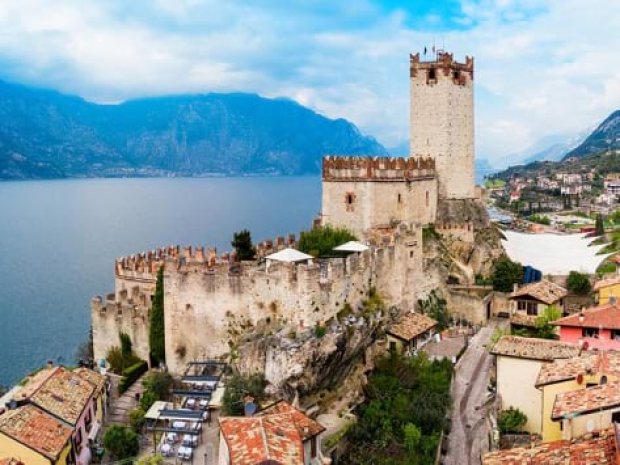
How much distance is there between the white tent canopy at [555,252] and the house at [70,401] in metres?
27.3

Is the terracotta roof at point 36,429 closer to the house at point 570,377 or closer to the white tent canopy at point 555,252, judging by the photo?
the house at point 570,377

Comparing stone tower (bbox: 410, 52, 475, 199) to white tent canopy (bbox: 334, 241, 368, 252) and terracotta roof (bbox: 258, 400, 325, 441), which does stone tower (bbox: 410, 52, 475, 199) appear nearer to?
white tent canopy (bbox: 334, 241, 368, 252)

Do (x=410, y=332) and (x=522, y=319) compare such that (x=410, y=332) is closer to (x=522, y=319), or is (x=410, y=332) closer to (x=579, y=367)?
(x=522, y=319)

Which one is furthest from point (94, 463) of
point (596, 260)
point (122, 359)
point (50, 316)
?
point (50, 316)

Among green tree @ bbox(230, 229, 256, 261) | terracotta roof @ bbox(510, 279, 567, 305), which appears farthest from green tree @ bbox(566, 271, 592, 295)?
green tree @ bbox(230, 229, 256, 261)

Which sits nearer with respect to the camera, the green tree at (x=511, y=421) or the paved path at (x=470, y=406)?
the green tree at (x=511, y=421)

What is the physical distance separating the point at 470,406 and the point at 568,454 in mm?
13624

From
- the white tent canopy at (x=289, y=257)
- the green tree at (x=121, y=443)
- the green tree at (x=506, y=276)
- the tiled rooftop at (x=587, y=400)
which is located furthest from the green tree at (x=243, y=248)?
the tiled rooftop at (x=587, y=400)

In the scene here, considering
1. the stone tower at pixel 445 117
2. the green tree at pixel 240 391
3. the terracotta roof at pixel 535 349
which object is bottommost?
the green tree at pixel 240 391

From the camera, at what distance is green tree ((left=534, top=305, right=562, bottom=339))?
32.9 meters

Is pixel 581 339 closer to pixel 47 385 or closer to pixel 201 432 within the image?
pixel 201 432

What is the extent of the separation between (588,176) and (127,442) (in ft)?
→ 509

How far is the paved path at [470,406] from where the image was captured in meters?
26.3

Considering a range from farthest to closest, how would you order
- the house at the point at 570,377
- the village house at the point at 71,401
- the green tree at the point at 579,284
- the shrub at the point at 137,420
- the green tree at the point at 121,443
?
1. the green tree at the point at 579,284
2. the shrub at the point at 137,420
3. the village house at the point at 71,401
4. the green tree at the point at 121,443
5. the house at the point at 570,377
